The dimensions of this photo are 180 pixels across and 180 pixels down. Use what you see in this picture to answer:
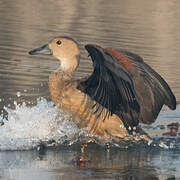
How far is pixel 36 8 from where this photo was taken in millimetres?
26219

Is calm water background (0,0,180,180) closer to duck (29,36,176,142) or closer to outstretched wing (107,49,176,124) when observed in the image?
duck (29,36,176,142)

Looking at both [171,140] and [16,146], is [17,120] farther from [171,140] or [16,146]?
[171,140]

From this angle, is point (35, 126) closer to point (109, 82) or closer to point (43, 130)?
point (43, 130)

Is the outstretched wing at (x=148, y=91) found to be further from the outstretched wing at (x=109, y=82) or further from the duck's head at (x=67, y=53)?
the duck's head at (x=67, y=53)

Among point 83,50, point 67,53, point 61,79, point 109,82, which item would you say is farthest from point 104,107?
point 83,50

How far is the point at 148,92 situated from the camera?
365 inches

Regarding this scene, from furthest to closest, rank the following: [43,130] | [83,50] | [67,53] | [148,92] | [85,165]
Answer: [83,50] → [67,53] → [43,130] → [148,92] → [85,165]

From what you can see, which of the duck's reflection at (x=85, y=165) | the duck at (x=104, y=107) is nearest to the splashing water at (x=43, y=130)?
the duck at (x=104, y=107)

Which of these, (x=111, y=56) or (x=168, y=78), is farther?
(x=168, y=78)

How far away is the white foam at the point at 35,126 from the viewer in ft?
30.0

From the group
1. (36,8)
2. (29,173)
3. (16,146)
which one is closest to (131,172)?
(29,173)

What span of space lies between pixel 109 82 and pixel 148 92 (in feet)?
3.89

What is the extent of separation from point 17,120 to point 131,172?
2.18 metres

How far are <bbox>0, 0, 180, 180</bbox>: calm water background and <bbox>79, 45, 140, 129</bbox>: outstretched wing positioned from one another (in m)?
0.69
